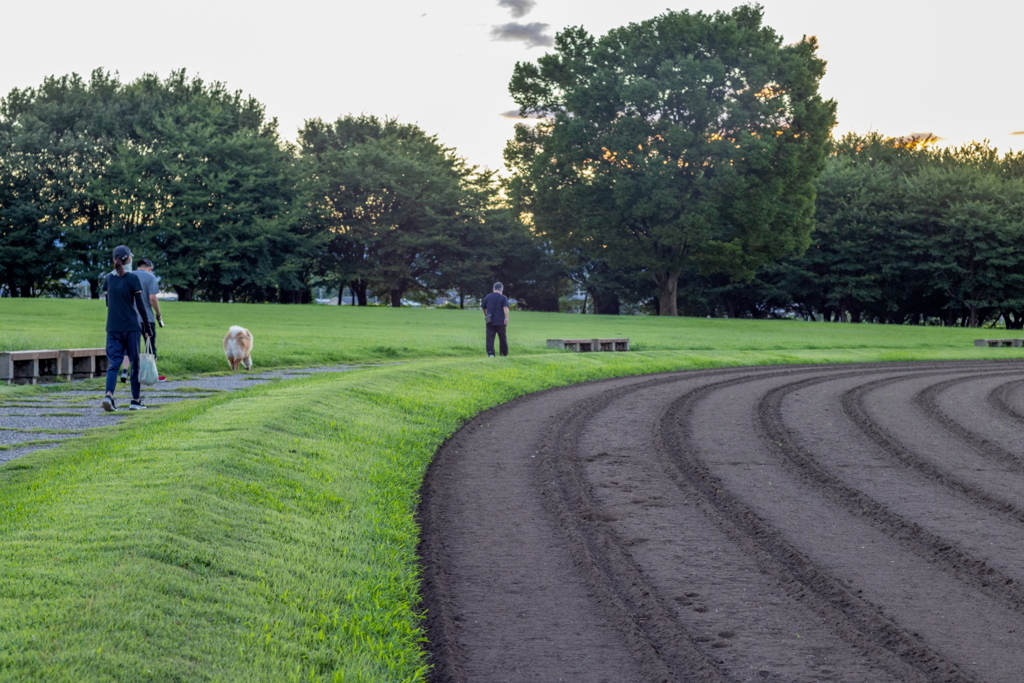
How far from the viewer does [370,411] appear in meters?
11.9

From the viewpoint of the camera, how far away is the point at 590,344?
28.5 metres

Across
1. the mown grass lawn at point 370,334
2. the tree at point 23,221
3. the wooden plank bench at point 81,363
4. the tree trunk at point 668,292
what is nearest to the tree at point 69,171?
the tree at point 23,221

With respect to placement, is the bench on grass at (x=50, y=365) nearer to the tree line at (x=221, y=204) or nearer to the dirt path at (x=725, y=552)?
the dirt path at (x=725, y=552)

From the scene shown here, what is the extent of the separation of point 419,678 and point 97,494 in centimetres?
374

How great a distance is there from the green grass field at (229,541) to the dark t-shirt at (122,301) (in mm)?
1272

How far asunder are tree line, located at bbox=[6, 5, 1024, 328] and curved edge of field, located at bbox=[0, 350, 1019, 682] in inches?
1595

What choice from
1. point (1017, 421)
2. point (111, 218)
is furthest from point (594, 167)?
point (1017, 421)

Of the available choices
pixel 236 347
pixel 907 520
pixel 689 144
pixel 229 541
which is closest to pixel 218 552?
pixel 229 541

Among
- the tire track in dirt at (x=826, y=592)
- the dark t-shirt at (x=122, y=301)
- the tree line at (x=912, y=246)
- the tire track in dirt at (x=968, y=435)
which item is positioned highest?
the tree line at (x=912, y=246)

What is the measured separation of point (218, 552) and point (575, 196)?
47157 millimetres

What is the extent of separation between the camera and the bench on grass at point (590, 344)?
90.5 feet

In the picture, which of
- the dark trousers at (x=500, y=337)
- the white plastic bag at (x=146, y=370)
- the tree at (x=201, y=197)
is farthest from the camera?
the tree at (x=201, y=197)

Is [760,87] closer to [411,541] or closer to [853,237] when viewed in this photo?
[853,237]

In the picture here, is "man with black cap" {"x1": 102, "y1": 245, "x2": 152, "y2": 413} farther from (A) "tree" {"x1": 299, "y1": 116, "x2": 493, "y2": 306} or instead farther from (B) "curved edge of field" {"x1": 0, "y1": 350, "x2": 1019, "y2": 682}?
(A) "tree" {"x1": 299, "y1": 116, "x2": 493, "y2": 306}
